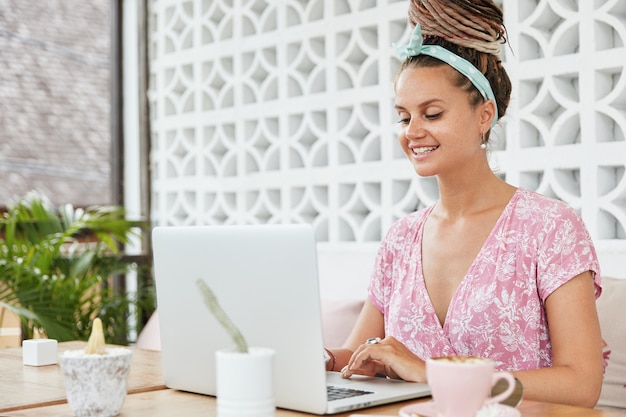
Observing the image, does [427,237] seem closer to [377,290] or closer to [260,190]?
[377,290]

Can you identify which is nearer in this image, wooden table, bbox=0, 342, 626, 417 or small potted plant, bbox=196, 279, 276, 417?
small potted plant, bbox=196, 279, 276, 417

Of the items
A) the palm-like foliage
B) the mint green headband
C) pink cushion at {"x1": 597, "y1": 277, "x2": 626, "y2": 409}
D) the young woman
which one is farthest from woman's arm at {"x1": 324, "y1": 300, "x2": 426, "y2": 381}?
the palm-like foliage

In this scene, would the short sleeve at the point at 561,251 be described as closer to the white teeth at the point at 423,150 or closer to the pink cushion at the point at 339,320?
the white teeth at the point at 423,150

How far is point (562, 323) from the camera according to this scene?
181cm

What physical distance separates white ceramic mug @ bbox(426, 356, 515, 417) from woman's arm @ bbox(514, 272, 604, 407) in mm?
439

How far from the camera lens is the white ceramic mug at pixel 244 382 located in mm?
1202

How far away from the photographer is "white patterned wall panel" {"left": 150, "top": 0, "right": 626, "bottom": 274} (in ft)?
9.13

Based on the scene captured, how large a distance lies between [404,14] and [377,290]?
137cm

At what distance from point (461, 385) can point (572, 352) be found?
0.65 metres

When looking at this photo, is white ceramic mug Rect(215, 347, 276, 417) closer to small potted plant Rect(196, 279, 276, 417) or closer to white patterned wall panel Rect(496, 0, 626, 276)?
small potted plant Rect(196, 279, 276, 417)

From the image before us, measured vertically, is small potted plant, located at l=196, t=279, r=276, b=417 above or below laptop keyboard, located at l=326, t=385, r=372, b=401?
above

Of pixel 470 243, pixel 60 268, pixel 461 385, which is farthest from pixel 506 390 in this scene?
pixel 60 268

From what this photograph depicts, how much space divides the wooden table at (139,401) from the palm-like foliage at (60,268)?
1.51 m

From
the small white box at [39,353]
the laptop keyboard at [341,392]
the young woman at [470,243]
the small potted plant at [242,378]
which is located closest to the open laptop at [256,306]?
the laptop keyboard at [341,392]
